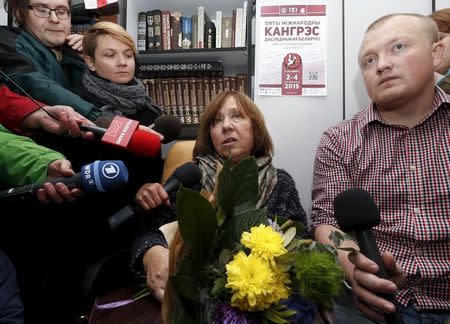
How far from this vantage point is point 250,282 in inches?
21.1

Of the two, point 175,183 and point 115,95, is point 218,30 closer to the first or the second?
point 115,95

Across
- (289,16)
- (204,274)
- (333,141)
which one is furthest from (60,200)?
(289,16)

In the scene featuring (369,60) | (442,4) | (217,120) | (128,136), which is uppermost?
(442,4)

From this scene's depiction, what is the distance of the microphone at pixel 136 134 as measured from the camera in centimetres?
107

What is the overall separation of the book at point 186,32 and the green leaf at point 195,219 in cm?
206

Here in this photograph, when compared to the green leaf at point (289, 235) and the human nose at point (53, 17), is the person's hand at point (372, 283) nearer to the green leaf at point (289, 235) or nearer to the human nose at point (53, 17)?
the green leaf at point (289, 235)

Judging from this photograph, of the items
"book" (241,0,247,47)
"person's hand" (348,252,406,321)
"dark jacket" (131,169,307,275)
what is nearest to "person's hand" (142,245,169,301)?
"dark jacket" (131,169,307,275)

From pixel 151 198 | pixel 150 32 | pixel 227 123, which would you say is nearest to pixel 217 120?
pixel 227 123

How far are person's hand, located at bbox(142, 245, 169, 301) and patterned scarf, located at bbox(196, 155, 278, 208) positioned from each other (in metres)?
0.31

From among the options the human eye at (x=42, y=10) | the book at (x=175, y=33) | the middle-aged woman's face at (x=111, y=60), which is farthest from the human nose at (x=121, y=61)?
the book at (x=175, y=33)

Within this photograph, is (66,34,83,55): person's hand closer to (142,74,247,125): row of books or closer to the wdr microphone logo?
(142,74,247,125): row of books

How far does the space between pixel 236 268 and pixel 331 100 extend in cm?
157

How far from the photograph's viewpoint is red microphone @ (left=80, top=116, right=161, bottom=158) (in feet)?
3.50

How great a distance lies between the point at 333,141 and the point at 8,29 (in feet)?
4.58
